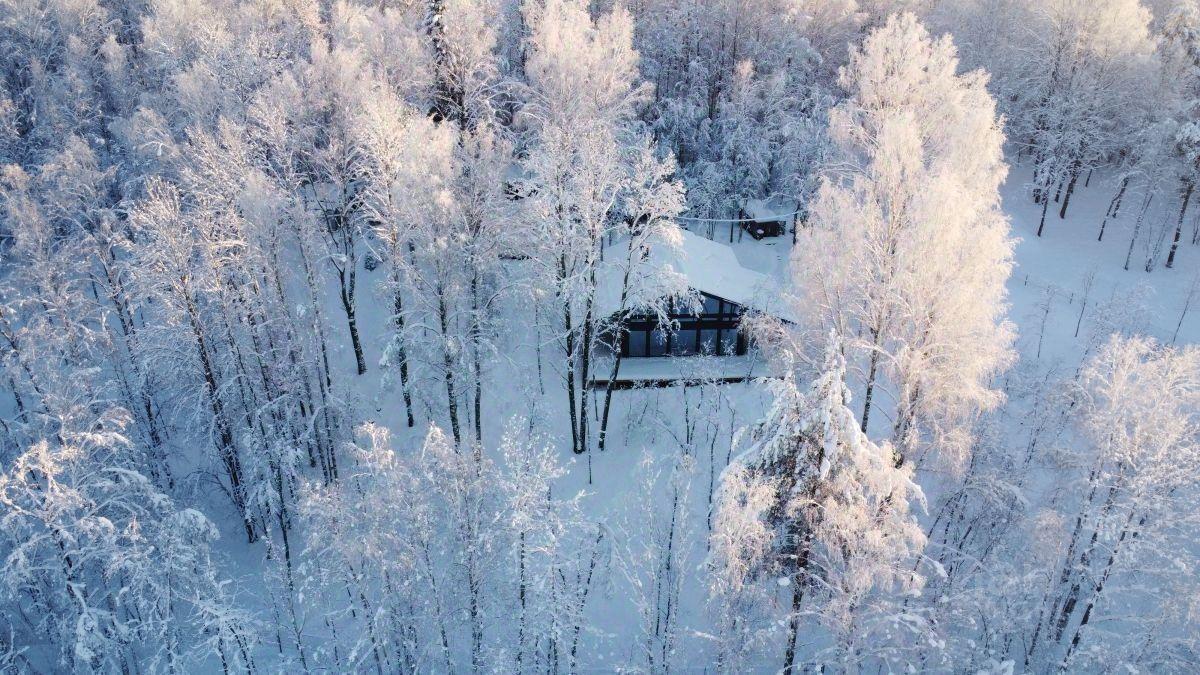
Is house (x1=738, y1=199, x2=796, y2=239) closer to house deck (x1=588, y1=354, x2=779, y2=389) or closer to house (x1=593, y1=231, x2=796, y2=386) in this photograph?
house (x1=593, y1=231, x2=796, y2=386)

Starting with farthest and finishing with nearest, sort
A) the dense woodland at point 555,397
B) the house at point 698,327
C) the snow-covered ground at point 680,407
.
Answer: the house at point 698,327 < the snow-covered ground at point 680,407 < the dense woodland at point 555,397

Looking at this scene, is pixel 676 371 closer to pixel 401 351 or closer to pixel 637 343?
pixel 637 343

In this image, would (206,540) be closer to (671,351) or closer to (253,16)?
(671,351)

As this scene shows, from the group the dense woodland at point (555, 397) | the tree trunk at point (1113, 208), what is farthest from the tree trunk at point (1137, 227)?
the tree trunk at point (1113, 208)

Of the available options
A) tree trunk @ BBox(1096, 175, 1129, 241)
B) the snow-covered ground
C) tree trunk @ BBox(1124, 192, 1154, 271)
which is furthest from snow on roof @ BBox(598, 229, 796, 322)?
tree trunk @ BBox(1096, 175, 1129, 241)

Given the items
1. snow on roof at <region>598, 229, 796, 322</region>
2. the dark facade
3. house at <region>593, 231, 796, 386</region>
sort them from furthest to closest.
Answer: the dark facade → house at <region>593, 231, 796, 386</region> → snow on roof at <region>598, 229, 796, 322</region>

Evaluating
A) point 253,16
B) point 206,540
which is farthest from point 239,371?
point 253,16

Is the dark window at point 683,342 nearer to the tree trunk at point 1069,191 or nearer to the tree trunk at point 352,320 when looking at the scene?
the tree trunk at point 352,320
